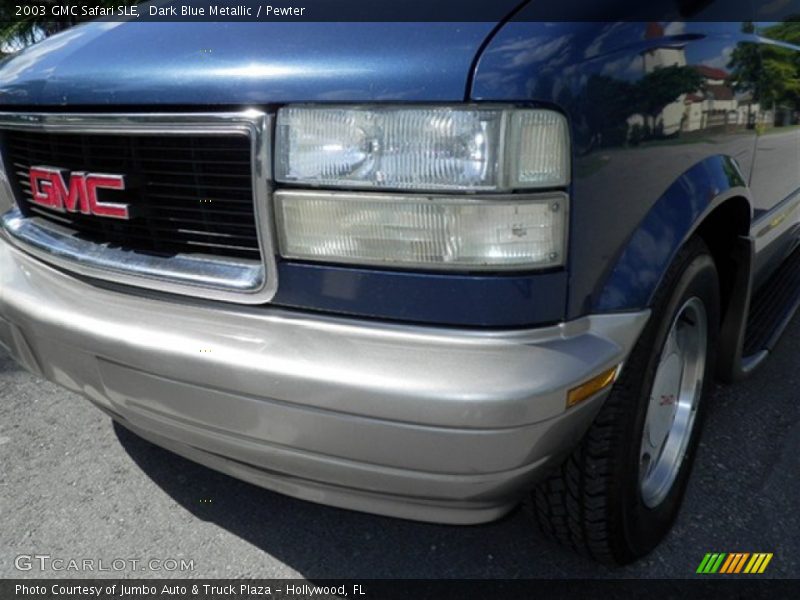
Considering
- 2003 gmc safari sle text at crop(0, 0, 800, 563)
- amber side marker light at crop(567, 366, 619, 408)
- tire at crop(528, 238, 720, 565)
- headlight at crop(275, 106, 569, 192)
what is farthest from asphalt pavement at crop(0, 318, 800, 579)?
headlight at crop(275, 106, 569, 192)

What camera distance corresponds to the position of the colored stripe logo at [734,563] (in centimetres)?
189

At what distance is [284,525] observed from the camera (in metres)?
2.09

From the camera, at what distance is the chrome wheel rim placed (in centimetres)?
189

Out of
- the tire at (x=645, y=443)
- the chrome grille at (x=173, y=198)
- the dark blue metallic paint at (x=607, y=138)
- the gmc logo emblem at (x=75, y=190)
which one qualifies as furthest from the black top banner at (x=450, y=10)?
the tire at (x=645, y=443)

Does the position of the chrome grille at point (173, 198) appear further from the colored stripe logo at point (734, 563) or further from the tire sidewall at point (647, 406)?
the colored stripe logo at point (734, 563)

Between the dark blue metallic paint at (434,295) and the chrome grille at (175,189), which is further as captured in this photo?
the chrome grille at (175,189)

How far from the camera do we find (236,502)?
219 cm

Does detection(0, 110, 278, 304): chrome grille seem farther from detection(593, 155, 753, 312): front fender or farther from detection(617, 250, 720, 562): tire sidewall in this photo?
detection(617, 250, 720, 562): tire sidewall

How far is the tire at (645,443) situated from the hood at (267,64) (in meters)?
0.74

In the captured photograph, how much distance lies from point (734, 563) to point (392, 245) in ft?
4.72

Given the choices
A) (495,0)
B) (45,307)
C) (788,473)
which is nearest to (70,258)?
(45,307)

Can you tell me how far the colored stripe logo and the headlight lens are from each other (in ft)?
3.91

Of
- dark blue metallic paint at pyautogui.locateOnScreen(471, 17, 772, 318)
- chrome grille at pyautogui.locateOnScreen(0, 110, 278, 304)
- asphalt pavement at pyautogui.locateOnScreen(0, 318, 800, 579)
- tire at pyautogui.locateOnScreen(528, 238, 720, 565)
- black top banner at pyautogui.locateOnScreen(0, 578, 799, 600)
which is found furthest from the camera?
asphalt pavement at pyautogui.locateOnScreen(0, 318, 800, 579)

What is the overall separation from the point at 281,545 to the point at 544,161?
4.64 feet
